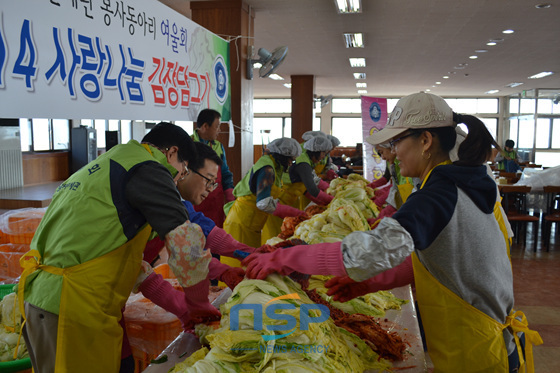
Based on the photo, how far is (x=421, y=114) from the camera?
1613 mm

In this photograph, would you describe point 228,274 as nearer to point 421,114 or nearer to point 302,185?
point 421,114

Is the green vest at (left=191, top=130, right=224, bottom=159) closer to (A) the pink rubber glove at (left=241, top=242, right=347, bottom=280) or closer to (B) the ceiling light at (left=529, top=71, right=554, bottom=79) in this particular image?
(A) the pink rubber glove at (left=241, top=242, right=347, bottom=280)

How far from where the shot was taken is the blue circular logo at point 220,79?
4363 mm

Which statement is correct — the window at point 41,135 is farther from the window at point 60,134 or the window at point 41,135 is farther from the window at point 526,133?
the window at point 526,133

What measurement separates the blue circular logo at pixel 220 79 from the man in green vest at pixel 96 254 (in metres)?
2.67

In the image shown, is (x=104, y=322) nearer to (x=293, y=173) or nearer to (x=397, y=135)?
(x=397, y=135)

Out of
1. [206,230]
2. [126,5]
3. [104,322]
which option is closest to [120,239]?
[104,322]


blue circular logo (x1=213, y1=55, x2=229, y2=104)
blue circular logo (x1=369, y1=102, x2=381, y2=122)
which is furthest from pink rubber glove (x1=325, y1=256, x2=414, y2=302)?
blue circular logo (x1=369, y1=102, x2=381, y2=122)

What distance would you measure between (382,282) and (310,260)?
52cm

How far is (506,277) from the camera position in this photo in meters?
1.57

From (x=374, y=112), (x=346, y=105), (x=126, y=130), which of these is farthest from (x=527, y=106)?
(x=126, y=130)

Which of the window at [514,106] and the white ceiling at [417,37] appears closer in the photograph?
the white ceiling at [417,37]

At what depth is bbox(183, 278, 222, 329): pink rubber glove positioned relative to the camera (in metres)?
1.88

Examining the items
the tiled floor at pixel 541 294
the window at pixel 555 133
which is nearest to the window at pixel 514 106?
the window at pixel 555 133
